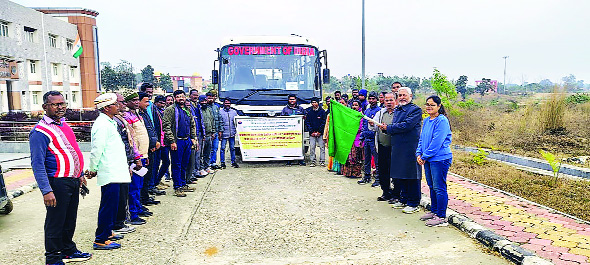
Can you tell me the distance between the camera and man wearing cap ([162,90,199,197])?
7.16 metres

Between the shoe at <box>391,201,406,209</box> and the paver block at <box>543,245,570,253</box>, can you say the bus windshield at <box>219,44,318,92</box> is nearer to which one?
the shoe at <box>391,201,406,209</box>

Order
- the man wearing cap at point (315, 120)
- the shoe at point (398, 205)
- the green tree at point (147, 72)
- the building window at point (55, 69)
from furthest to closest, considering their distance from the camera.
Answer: the green tree at point (147, 72)
the building window at point (55, 69)
the man wearing cap at point (315, 120)
the shoe at point (398, 205)

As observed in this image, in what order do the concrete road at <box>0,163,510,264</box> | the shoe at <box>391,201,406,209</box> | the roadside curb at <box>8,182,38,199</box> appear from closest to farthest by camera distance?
1. the concrete road at <box>0,163,510,264</box>
2. the shoe at <box>391,201,406,209</box>
3. the roadside curb at <box>8,182,38,199</box>

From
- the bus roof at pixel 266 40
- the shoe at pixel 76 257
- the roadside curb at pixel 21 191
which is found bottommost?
the roadside curb at pixel 21 191

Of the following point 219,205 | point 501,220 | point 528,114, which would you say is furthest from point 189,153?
point 528,114

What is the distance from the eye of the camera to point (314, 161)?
34.8 feet

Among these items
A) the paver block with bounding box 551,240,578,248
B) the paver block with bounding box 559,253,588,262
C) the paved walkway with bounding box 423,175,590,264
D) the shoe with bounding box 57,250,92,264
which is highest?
the paver block with bounding box 559,253,588,262

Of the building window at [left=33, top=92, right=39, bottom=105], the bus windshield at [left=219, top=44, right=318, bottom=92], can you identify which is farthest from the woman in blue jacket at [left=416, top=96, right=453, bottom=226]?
the building window at [left=33, top=92, right=39, bottom=105]

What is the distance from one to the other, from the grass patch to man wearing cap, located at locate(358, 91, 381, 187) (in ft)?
6.74

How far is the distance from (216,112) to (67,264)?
5.72 metres

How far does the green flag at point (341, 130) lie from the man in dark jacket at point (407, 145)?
200 centimetres

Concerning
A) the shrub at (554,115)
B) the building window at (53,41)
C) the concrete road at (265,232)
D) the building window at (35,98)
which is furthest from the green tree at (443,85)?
the building window at (53,41)

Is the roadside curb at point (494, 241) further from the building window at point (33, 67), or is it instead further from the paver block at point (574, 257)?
the building window at point (33, 67)

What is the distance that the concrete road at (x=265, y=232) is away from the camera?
4.52 metres
